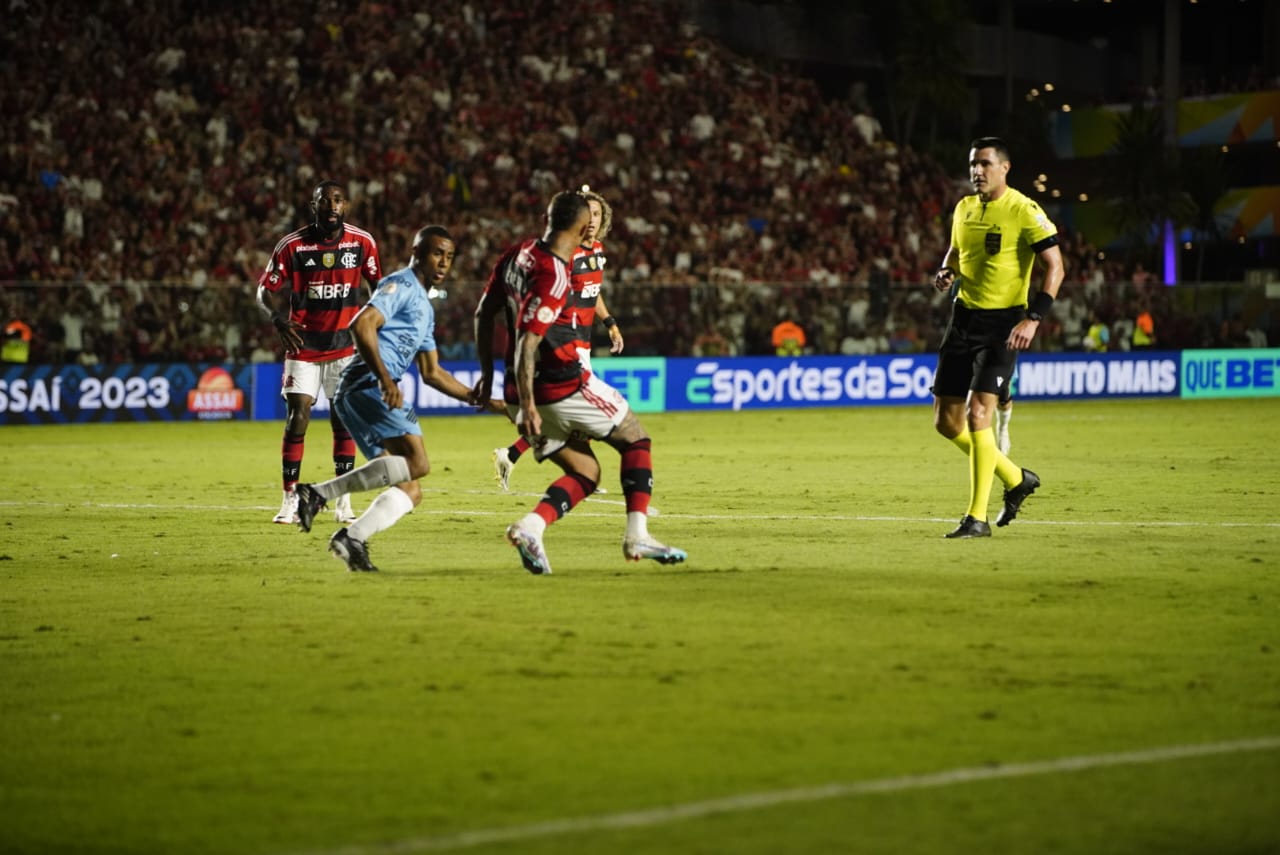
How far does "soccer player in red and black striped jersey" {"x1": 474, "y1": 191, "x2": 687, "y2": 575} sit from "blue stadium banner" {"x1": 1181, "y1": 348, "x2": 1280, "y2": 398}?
2951 centimetres

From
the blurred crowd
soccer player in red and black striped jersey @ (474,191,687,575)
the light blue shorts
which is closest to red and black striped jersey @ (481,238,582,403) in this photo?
soccer player in red and black striped jersey @ (474,191,687,575)

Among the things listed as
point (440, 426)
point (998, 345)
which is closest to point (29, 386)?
point (440, 426)

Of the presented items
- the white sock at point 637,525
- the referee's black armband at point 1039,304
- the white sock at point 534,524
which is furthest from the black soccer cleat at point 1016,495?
the white sock at point 534,524

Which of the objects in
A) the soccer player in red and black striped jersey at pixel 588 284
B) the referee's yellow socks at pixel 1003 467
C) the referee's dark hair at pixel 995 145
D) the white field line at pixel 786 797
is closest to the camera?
the white field line at pixel 786 797

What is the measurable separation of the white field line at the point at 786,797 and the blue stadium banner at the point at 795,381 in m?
27.3

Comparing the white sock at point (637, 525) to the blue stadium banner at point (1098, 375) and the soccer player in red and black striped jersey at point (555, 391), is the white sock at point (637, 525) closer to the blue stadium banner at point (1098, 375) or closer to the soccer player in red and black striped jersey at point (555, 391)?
the soccer player in red and black striped jersey at point (555, 391)

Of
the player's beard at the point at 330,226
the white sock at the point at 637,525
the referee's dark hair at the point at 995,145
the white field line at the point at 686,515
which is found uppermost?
the referee's dark hair at the point at 995,145

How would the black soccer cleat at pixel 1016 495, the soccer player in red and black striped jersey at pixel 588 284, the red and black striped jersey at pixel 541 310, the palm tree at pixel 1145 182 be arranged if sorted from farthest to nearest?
the palm tree at pixel 1145 182 < the soccer player in red and black striped jersey at pixel 588 284 < the black soccer cleat at pixel 1016 495 < the red and black striped jersey at pixel 541 310

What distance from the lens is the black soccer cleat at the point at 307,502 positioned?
10922mm

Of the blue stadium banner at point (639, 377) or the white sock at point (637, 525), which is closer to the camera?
the white sock at point (637, 525)

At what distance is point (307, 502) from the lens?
10.9m

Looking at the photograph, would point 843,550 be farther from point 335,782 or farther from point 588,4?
point 588,4

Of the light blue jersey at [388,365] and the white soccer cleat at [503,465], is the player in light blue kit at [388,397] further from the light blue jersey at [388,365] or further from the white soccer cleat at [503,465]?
the white soccer cleat at [503,465]

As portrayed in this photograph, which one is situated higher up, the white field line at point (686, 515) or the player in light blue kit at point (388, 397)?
the player in light blue kit at point (388, 397)
